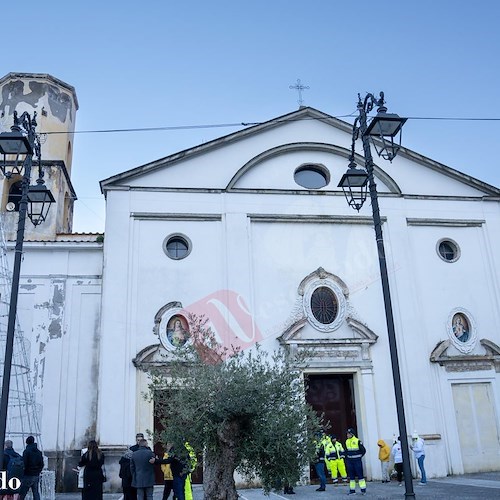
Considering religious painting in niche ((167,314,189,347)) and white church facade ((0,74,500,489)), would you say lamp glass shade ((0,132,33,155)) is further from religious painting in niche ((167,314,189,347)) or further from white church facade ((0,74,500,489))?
religious painting in niche ((167,314,189,347))

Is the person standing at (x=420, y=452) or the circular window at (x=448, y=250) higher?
the circular window at (x=448, y=250)

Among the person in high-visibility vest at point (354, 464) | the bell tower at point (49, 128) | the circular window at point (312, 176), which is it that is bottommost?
the person in high-visibility vest at point (354, 464)

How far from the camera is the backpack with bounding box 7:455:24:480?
10898 mm

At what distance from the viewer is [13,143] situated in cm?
1045

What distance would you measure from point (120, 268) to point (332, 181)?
7311 mm

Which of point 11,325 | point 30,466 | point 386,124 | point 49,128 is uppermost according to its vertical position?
point 49,128

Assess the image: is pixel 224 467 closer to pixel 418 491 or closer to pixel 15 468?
pixel 15 468

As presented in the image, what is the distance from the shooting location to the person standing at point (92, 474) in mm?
10883

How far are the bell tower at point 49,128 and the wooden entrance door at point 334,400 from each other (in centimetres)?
969

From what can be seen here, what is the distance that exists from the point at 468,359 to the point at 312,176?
24.4 feet

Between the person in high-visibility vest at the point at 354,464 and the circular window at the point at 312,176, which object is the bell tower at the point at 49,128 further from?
the person in high-visibility vest at the point at 354,464

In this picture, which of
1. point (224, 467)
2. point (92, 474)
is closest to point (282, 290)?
point (92, 474)

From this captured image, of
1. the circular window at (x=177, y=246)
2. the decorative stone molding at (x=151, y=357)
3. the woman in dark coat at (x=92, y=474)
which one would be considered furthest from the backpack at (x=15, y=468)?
the circular window at (x=177, y=246)

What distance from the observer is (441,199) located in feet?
65.6
